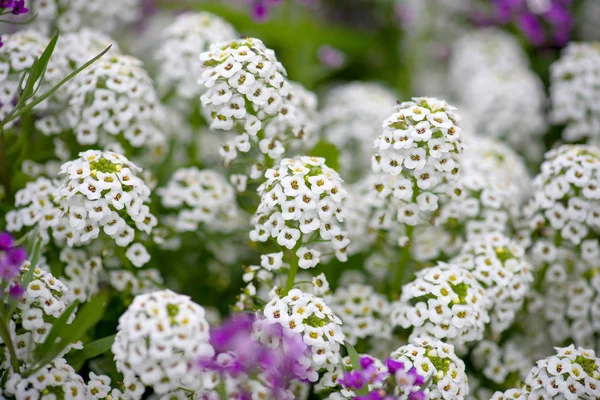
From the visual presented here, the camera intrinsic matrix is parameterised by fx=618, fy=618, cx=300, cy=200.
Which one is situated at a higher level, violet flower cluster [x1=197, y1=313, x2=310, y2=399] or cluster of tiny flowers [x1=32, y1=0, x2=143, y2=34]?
cluster of tiny flowers [x1=32, y1=0, x2=143, y2=34]

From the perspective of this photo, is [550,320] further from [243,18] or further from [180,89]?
[243,18]

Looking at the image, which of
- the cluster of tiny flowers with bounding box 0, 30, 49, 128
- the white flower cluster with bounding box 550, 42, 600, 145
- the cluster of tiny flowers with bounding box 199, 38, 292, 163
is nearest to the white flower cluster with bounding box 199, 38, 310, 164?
the cluster of tiny flowers with bounding box 199, 38, 292, 163

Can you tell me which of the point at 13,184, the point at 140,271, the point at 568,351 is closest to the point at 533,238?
the point at 568,351

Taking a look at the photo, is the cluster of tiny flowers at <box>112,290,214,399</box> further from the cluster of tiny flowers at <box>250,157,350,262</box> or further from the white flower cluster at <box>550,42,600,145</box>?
the white flower cluster at <box>550,42,600,145</box>

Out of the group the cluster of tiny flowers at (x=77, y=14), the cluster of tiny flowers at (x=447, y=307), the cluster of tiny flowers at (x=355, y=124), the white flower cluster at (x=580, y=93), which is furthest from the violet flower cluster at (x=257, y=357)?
the white flower cluster at (x=580, y=93)

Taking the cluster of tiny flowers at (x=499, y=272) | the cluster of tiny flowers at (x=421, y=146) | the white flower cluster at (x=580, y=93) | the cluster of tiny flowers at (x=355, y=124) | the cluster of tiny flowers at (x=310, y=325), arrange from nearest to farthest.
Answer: the cluster of tiny flowers at (x=310, y=325) < the cluster of tiny flowers at (x=421, y=146) < the cluster of tiny flowers at (x=499, y=272) < the white flower cluster at (x=580, y=93) < the cluster of tiny flowers at (x=355, y=124)

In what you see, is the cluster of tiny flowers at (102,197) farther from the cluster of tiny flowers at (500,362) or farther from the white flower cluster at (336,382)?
the cluster of tiny flowers at (500,362)
